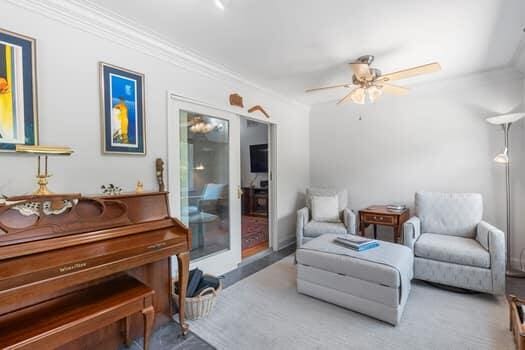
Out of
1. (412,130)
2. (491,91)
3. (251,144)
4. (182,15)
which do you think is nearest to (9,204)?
(182,15)

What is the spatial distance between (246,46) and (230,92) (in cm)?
Result: 71

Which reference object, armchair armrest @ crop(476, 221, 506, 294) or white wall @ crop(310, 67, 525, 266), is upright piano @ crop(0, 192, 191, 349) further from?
white wall @ crop(310, 67, 525, 266)

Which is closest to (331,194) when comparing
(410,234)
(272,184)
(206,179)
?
(272,184)

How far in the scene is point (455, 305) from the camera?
7.31 ft

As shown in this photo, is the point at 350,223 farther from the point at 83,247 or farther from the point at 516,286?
the point at 83,247

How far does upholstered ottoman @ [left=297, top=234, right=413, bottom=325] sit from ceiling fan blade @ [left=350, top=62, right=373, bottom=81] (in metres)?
1.69

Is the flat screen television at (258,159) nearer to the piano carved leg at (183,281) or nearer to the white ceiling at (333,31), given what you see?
the white ceiling at (333,31)

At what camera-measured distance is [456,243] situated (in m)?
2.55

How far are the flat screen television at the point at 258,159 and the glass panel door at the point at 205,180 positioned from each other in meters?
3.16

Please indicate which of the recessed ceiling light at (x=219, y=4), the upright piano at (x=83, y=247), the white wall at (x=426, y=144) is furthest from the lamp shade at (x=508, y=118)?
the upright piano at (x=83, y=247)

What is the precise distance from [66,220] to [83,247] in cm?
19

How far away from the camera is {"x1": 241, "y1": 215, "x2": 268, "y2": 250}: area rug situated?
4.16m

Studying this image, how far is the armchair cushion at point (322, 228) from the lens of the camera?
10.6 ft

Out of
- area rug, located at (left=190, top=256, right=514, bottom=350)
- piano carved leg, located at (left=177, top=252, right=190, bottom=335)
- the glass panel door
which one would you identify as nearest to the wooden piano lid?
piano carved leg, located at (left=177, top=252, right=190, bottom=335)
